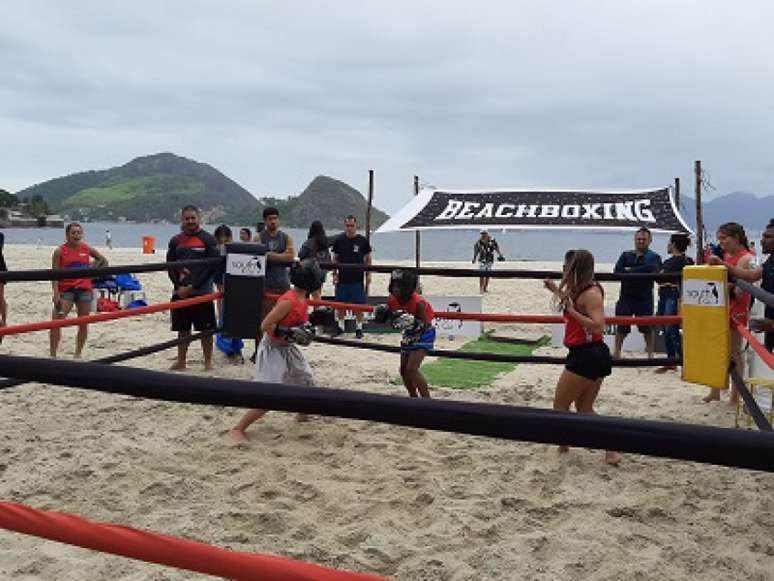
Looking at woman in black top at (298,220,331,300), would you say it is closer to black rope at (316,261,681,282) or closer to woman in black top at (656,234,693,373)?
black rope at (316,261,681,282)

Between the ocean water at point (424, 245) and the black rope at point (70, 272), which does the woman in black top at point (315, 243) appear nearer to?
the black rope at point (70, 272)

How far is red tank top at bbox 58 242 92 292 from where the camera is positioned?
7.20 m

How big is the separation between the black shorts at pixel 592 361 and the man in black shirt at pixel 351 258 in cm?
429

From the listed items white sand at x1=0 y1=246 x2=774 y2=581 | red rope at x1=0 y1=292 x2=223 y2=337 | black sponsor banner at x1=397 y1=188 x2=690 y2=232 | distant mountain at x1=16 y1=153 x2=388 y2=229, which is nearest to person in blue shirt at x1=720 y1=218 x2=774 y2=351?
white sand at x1=0 y1=246 x2=774 y2=581

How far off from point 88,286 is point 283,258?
2376mm

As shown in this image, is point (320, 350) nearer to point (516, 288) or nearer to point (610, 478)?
point (610, 478)

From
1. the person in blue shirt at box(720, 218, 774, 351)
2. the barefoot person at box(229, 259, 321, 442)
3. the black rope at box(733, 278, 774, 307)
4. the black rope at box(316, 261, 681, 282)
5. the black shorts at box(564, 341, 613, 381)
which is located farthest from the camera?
the black rope at box(316, 261, 681, 282)

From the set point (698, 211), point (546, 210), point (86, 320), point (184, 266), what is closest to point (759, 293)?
point (184, 266)

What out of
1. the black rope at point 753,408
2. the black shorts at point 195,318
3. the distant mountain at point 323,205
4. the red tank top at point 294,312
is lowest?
the black rope at point 753,408

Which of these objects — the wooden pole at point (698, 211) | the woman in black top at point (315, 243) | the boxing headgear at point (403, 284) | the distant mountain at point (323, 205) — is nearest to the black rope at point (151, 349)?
the woman in black top at point (315, 243)

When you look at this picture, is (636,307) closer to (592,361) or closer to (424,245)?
(592,361)

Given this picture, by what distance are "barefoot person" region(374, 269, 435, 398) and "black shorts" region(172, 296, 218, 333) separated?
2316 millimetres

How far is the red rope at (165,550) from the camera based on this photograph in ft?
4.09

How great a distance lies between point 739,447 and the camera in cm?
102
